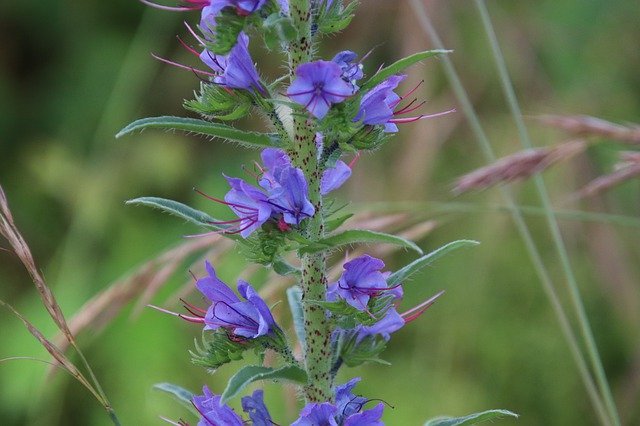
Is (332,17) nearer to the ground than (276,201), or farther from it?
farther from it

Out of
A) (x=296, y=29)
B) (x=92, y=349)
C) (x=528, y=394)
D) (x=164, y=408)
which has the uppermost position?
(x=296, y=29)

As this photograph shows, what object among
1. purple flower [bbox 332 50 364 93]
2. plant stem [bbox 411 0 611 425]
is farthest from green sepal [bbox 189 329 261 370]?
plant stem [bbox 411 0 611 425]

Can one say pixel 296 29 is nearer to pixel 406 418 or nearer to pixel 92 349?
pixel 406 418

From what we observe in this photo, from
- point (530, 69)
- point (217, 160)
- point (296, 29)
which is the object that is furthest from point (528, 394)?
point (296, 29)

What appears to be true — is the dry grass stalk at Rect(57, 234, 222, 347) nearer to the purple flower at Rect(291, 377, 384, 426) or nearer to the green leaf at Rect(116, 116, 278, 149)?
the green leaf at Rect(116, 116, 278, 149)

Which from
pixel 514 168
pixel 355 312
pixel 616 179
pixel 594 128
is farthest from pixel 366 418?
pixel 594 128

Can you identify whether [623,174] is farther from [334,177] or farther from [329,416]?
[329,416]
